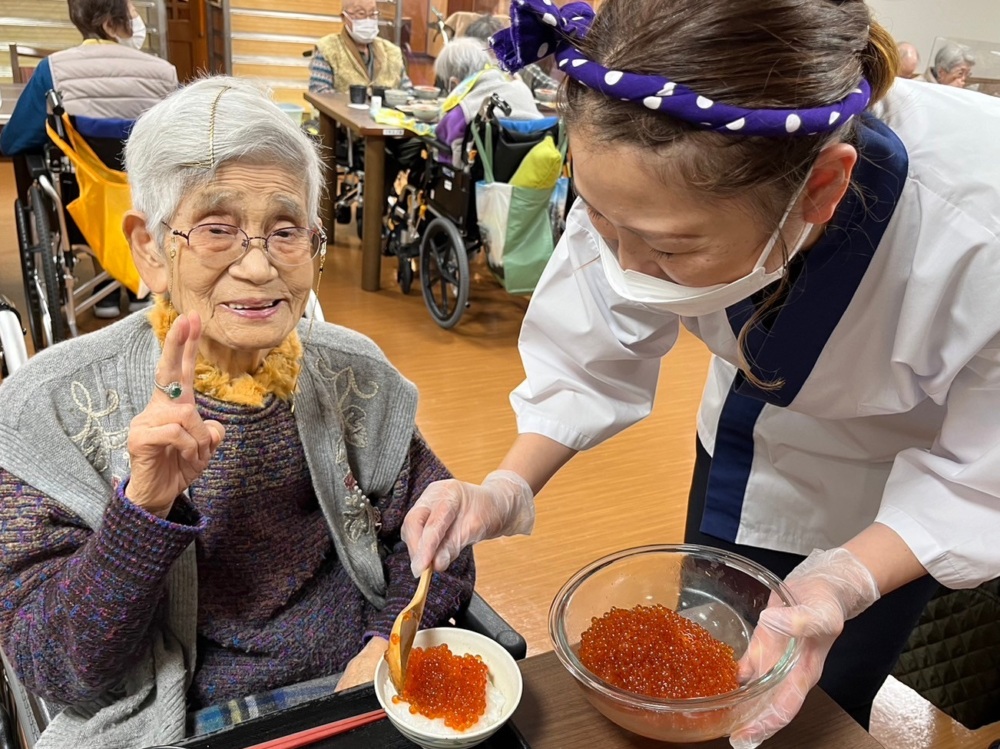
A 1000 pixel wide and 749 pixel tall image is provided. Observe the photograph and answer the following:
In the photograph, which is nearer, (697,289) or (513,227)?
(697,289)

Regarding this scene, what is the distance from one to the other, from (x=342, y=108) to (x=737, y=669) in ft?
13.8

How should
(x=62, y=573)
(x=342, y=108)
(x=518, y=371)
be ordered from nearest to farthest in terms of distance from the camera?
1. (x=62, y=573)
2. (x=518, y=371)
3. (x=342, y=108)

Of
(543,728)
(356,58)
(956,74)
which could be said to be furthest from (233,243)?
(956,74)

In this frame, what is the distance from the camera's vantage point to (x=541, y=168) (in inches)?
144

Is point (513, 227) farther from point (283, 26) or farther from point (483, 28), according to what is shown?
point (283, 26)

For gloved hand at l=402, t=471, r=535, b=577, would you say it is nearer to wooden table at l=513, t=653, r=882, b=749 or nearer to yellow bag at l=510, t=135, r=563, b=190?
wooden table at l=513, t=653, r=882, b=749

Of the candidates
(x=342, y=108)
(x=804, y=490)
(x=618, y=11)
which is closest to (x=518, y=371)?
(x=342, y=108)

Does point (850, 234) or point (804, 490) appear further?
point (804, 490)

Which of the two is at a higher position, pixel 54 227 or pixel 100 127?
pixel 100 127

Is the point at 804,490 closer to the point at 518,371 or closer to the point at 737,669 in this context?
the point at 737,669

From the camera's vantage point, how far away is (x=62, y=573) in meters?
1.05

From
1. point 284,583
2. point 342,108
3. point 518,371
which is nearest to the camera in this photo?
point 284,583

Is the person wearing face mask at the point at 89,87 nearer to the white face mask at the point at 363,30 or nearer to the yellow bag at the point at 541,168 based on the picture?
the yellow bag at the point at 541,168

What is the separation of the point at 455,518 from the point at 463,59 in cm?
410
